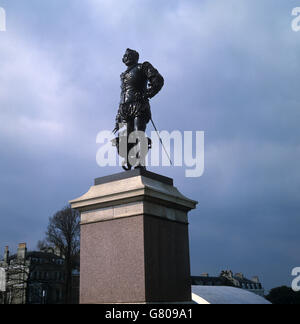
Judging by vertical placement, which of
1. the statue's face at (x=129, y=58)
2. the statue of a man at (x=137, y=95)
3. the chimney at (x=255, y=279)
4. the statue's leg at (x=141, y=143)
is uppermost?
the statue's face at (x=129, y=58)

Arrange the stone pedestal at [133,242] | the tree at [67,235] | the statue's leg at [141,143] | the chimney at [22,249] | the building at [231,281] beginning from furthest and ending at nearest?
the building at [231,281]
the chimney at [22,249]
the tree at [67,235]
the statue's leg at [141,143]
the stone pedestal at [133,242]

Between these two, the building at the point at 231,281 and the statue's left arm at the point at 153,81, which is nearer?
the statue's left arm at the point at 153,81

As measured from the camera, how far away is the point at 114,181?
7.30m

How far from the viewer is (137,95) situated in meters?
7.91

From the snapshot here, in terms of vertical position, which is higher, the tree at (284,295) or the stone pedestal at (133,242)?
the stone pedestal at (133,242)

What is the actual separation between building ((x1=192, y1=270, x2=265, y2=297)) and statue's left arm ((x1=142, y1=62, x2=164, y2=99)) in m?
75.3

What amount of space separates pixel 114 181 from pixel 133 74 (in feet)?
7.81

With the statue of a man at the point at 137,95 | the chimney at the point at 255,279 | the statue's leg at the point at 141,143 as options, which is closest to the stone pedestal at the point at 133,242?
the statue's leg at the point at 141,143

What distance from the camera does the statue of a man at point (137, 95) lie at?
7.81 meters

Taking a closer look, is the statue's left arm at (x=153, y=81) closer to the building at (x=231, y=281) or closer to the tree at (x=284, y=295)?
the tree at (x=284, y=295)

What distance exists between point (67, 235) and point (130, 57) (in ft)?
116

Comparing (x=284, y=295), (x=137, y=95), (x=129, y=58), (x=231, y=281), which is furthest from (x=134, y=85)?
(x=231, y=281)
